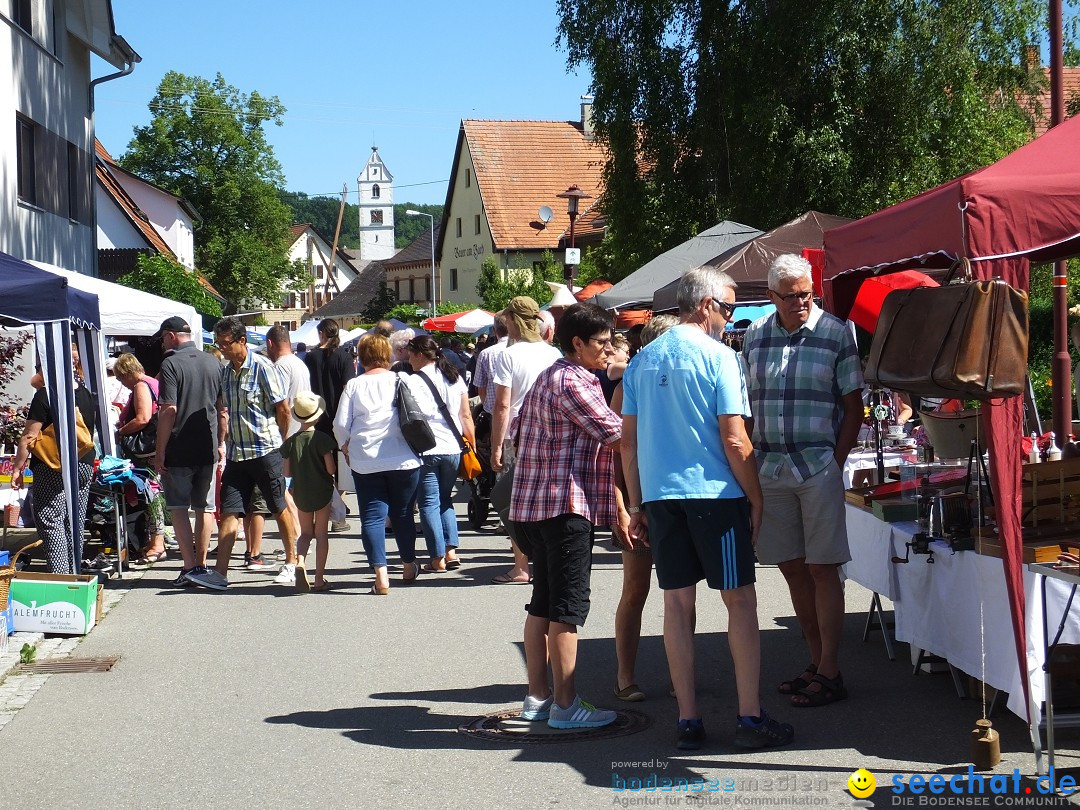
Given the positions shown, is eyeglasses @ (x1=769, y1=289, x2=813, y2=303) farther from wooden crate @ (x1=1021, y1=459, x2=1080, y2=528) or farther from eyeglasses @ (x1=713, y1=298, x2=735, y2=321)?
wooden crate @ (x1=1021, y1=459, x2=1080, y2=528)

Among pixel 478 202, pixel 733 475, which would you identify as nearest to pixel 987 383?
pixel 733 475

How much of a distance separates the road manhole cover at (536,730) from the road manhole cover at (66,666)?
101 inches

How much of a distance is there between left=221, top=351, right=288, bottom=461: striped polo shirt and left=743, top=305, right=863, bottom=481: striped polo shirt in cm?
504

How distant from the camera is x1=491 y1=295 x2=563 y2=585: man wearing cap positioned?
9.24 meters

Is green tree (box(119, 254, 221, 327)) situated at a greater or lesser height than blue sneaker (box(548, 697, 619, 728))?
greater

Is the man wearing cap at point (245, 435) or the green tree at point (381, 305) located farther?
the green tree at point (381, 305)

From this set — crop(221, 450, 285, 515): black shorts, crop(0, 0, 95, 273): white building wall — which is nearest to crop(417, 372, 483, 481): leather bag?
crop(221, 450, 285, 515): black shorts

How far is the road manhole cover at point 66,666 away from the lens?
736 centimetres

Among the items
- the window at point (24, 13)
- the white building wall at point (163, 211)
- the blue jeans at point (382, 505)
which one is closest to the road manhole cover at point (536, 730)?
the blue jeans at point (382, 505)

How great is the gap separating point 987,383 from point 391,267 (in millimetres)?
91459

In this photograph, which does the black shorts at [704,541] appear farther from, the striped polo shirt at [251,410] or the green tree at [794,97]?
the green tree at [794,97]

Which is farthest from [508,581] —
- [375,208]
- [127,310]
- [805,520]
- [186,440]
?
[375,208]

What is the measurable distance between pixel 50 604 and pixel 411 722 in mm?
3318

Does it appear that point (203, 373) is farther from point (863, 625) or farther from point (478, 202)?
point (478, 202)
